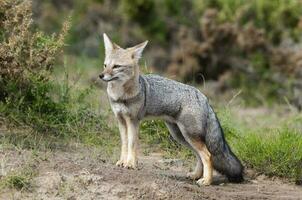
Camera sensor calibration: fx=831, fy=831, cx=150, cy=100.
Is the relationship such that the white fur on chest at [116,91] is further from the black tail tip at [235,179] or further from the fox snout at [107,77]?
the black tail tip at [235,179]

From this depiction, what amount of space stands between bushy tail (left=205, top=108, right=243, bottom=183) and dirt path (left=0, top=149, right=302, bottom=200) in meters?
0.13

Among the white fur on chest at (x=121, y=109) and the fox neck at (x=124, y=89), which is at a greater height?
the fox neck at (x=124, y=89)

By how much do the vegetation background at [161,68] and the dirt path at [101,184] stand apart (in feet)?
0.68

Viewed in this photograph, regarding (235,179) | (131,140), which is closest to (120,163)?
(131,140)

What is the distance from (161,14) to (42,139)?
7807mm

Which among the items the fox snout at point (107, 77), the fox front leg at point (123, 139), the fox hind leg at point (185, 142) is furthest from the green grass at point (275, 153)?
the fox snout at point (107, 77)

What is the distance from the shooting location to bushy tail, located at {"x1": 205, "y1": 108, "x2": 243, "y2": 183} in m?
8.00

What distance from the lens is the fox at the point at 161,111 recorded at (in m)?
7.75

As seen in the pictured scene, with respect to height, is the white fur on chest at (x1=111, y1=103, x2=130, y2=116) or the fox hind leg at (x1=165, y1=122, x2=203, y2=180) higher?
the white fur on chest at (x1=111, y1=103, x2=130, y2=116)

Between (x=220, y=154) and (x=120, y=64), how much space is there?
1346mm

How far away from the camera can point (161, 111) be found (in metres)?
7.91

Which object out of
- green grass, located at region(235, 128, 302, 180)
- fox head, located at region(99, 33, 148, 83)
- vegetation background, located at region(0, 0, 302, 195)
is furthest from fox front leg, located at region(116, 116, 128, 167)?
green grass, located at region(235, 128, 302, 180)

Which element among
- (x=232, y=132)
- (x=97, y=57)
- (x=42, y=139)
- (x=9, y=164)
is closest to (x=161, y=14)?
(x=97, y=57)

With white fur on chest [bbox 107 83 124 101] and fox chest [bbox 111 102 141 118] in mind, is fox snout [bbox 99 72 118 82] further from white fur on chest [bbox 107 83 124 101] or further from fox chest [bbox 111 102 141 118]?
fox chest [bbox 111 102 141 118]
